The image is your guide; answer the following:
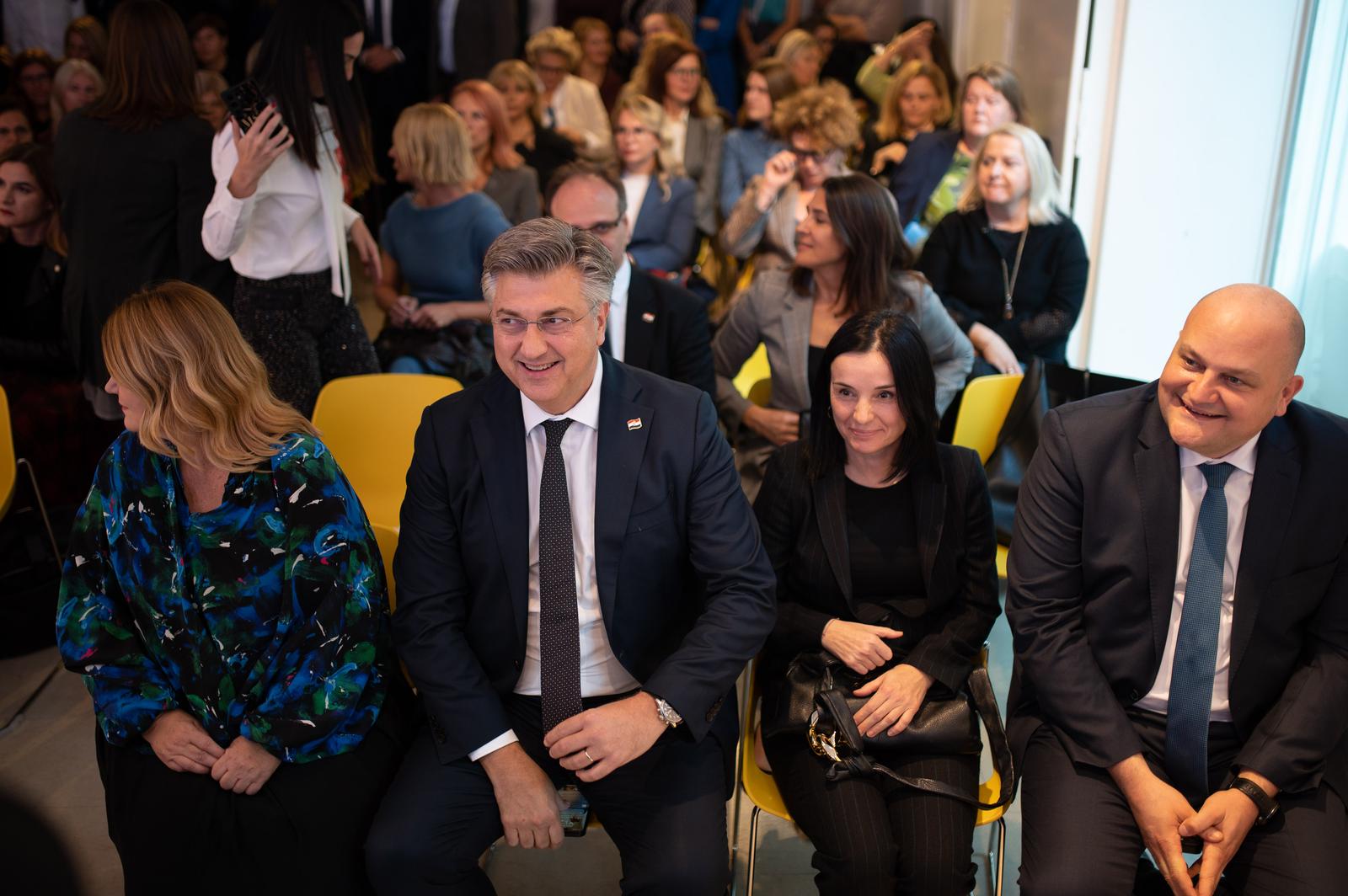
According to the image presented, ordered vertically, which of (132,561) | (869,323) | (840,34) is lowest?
(132,561)

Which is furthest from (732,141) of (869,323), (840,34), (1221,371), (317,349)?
(1221,371)

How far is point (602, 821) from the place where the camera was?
7.28ft

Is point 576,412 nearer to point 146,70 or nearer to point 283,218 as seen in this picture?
point 283,218

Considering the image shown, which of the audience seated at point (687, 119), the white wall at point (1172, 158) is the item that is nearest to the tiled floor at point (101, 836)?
the white wall at point (1172, 158)

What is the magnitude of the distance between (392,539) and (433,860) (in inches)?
38.5

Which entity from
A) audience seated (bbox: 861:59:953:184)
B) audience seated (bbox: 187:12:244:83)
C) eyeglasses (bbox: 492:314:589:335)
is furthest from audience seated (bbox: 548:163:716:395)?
audience seated (bbox: 187:12:244:83)

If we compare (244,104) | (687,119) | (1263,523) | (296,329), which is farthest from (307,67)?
(687,119)

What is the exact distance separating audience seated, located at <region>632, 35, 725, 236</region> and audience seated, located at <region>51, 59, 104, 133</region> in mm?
2892

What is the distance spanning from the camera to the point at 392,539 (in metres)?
2.87

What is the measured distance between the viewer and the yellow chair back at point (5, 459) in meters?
3.36

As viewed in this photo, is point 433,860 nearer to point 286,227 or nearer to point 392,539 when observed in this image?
point 392,539

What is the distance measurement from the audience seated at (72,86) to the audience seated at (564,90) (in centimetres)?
238

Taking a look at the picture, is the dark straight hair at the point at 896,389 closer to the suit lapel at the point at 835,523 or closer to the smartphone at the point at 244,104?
the suit lapel at the point at 835,523

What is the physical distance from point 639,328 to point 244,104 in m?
1.30
